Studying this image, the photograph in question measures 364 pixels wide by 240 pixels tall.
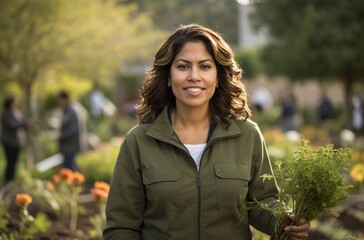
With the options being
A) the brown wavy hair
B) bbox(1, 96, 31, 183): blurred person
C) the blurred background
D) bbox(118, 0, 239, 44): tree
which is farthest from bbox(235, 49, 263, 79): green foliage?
the brown wavy hair

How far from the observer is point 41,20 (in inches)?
565

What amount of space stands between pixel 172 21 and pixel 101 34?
1200 inches

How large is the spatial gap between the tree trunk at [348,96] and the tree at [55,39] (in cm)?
803

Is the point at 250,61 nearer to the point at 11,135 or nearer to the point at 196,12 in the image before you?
the point at 196,12

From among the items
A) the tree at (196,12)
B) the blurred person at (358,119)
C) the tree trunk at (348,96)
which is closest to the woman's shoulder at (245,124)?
the tree trunk at (348,96)

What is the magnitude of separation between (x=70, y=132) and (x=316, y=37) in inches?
374

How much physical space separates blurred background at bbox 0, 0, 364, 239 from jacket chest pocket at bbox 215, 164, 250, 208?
3.32 m

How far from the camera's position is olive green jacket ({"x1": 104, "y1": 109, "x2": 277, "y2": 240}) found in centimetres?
349

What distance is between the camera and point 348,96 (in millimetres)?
22422

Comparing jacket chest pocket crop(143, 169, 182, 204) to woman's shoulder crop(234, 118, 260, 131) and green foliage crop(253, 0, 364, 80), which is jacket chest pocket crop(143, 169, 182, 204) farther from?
green foliage crop(253, 0, 364, 80)

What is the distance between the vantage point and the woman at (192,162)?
11.5 ft

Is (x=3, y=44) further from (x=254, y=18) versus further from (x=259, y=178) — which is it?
(x=259, y=178)

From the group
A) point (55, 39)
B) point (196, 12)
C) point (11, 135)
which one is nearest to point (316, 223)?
point (11, 135)

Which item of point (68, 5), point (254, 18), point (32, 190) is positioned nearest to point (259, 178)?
point (32, 190)
